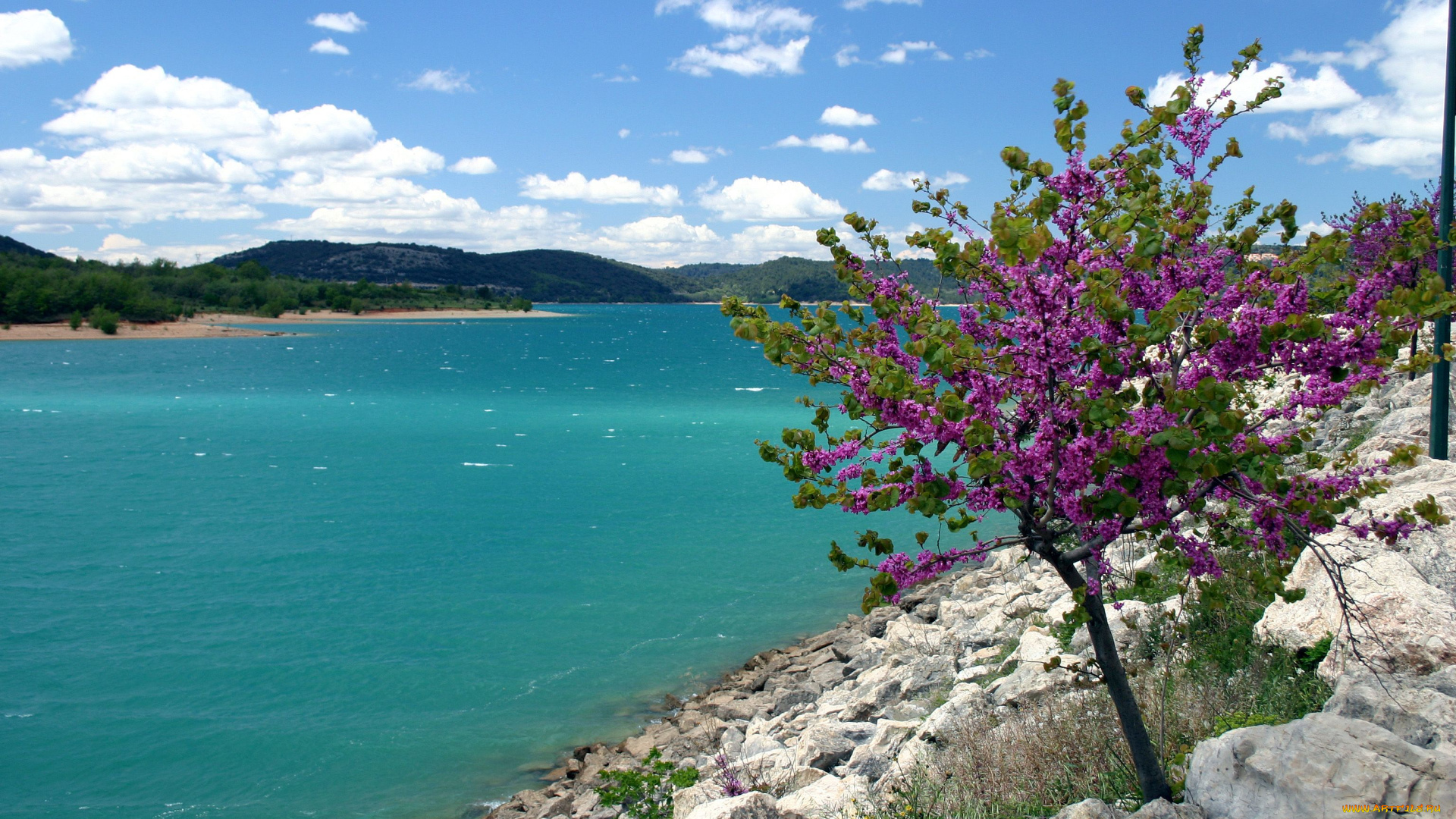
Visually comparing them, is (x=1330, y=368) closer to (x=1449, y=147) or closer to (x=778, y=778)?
(x=778, y=778)

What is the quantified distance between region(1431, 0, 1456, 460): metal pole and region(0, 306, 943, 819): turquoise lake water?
10.2 metres

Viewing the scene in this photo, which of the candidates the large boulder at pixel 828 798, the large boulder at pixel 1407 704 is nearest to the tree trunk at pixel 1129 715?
the large boulder at pixel 1407 704

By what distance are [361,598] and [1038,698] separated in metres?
14.2

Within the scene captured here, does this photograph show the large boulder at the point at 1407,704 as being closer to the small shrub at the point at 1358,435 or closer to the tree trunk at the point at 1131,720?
the tree trunk at the point at 1131,720

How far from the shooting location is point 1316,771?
14.0ft

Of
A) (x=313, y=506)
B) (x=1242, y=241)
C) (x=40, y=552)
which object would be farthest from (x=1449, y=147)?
(x=40, y=552)

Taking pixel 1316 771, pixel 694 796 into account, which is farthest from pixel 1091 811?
pixel 694 796

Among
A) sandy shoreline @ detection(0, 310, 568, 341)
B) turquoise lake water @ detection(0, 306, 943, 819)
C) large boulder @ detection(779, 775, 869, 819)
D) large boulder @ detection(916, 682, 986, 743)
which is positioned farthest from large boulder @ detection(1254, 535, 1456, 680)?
sandy shoreline @ detection(0, 310, 568, 341)

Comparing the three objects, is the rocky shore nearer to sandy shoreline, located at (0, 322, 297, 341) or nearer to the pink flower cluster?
the pink flower cluster

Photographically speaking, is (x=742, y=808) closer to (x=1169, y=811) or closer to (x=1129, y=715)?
(x=1129, y=715)

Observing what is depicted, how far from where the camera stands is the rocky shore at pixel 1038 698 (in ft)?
14.5

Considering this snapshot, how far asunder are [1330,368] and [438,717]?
12.4 m

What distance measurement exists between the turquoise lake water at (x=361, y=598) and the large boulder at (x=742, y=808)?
17.4 feet

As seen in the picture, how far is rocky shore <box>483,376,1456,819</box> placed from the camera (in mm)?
4430
